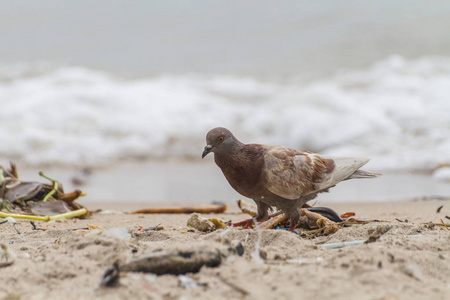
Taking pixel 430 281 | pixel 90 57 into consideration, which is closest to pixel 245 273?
pixel 430 281

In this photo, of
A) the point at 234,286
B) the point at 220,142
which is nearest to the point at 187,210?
the point at 220,142

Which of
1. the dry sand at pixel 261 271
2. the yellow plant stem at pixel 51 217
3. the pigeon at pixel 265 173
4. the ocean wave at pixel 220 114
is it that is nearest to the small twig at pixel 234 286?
the dry sand at pixel 261 271

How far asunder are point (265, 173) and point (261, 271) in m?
1.72

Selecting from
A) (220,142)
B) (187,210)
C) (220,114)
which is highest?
(220,114)

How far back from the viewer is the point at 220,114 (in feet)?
37.6

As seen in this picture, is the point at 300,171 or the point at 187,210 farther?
the point at 187,210

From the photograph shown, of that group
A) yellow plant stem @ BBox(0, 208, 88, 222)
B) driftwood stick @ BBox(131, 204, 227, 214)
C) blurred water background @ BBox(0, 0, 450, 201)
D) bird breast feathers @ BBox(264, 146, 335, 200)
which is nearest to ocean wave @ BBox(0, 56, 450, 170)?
blurred water background @ BBox(0, 0, 450, 201)

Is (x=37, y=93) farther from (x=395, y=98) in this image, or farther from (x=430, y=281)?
(x=430, y=281)

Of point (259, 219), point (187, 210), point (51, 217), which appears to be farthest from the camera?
point (187, 210)

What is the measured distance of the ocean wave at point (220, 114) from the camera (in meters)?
9.76

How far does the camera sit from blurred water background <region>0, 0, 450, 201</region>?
985 centimetres

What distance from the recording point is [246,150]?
4.04 meters

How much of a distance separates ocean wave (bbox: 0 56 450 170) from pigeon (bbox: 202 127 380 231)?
4.65 metres

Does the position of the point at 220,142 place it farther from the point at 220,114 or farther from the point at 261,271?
the point at 220,114
